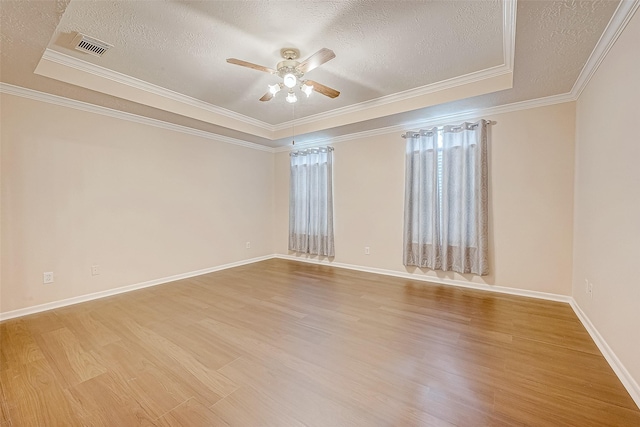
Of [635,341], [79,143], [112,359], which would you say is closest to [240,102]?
[79,143]

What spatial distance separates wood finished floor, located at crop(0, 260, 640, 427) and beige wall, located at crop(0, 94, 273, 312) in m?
0.52

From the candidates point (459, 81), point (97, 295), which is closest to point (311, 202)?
point (459, 81)

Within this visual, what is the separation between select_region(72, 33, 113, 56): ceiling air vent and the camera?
232cm

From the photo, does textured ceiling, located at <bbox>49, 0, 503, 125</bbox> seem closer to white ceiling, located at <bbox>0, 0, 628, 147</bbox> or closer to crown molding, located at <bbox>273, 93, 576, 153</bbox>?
white ceiling, located at <bbox>0, 0, 628, 147</bbox>

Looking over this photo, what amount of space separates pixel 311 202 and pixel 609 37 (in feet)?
13.5

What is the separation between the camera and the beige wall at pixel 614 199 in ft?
5.39

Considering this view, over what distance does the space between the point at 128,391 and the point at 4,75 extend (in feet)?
10.3

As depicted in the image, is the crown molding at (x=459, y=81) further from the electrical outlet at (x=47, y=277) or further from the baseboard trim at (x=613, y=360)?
A: the electrical outlet at (x=47, y=277)

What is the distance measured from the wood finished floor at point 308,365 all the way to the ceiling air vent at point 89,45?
2.61 metres

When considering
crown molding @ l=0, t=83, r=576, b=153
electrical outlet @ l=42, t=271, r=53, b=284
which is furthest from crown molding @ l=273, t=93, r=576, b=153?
electrical outlet @ l=42, t=271, r=53, b=284

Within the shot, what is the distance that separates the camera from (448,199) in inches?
147

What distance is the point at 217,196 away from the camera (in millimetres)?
4754

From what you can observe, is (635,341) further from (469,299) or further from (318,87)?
(318,87)

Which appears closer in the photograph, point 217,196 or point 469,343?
point 469,343
